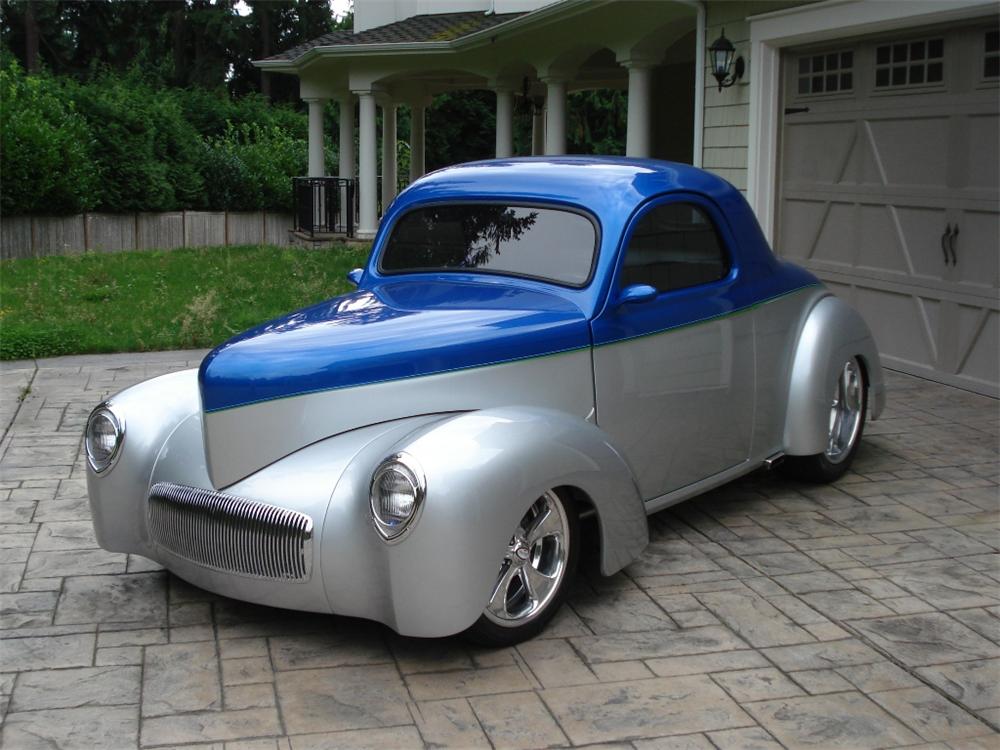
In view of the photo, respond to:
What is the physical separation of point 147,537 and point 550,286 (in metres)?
2.01

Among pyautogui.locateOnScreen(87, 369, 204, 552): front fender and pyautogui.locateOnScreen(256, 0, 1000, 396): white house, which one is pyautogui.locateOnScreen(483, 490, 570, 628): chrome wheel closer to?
pyautogui.locateOnScreen(87, 369, 204, 552): front fender

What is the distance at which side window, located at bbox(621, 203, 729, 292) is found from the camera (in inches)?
209

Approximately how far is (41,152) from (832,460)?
867 inches

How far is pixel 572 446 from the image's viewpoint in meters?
4.51

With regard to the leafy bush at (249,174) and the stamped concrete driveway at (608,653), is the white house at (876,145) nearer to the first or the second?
the stamped concrete driveway at (608,653)

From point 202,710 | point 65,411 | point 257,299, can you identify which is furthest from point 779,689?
point 257,299

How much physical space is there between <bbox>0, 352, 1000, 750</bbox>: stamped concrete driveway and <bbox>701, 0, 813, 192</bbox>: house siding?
5.77 metres

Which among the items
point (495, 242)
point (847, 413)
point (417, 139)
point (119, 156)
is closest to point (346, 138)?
point (417, 139)

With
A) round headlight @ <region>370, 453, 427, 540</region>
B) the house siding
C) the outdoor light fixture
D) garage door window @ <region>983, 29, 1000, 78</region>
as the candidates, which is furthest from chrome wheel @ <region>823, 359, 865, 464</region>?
the outdoor light fixture

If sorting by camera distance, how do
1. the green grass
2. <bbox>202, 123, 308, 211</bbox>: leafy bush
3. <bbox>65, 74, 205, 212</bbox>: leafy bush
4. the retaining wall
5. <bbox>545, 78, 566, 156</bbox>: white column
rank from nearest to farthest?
the green grass
<bbox>545, 78, 566, 156</bbox>: white column
the retaining wall
<bbox>65, 74, 205, 212</bbox>: leafy bush
<bbox>202, 123, 308, 211</bbox>: leafy bush

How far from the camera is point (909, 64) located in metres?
9.22

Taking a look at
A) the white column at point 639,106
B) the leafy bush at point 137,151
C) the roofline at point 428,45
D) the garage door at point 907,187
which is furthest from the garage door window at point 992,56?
the leafy bush at point 137,151

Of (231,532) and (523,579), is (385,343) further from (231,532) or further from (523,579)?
(523,579)

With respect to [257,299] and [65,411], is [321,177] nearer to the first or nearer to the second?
[257,299]
